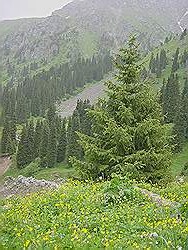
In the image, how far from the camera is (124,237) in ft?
28.4

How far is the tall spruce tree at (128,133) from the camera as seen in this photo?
21031 millimetres

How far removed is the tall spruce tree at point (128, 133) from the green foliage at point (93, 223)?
265 inches

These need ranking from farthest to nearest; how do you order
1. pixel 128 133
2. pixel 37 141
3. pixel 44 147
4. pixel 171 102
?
pixel 171 102 < pixel 37 141 < pixel 44 147 < pixel 128 133

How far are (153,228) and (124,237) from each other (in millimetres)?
811

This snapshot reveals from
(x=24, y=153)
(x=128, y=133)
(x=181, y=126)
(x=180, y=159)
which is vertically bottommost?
(x=180, y=159)

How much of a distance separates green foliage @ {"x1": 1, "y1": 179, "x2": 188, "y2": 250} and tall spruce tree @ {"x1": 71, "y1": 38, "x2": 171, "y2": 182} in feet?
22.1

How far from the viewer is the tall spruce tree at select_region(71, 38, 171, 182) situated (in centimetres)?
2103

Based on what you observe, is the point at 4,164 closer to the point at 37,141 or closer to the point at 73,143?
the point at 37,141

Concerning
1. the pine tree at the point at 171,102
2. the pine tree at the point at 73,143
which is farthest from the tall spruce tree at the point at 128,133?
the pine tree at the point at 171,102

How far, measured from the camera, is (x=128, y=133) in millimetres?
21453

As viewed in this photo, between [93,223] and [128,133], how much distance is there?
11.7 m

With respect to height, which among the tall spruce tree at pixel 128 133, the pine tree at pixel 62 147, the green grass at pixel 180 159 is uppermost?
the tall spruce tree at pixel 128 133

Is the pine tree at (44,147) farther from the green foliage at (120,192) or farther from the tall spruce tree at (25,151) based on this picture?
the green foliage at (120,192)

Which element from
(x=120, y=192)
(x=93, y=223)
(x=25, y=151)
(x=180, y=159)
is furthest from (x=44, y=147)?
(x=93, y=223)
